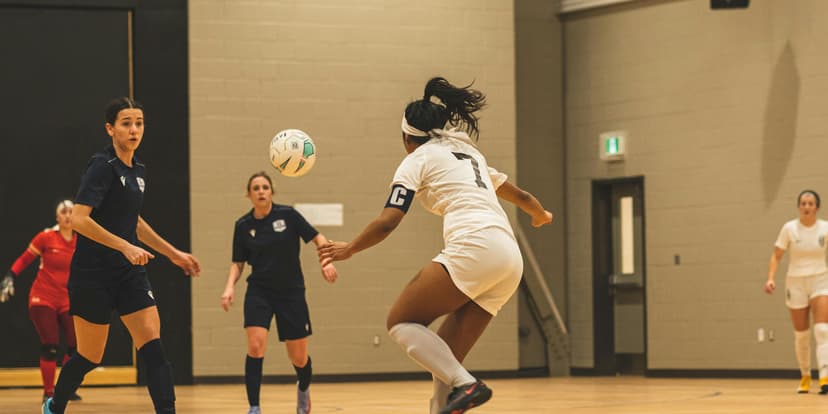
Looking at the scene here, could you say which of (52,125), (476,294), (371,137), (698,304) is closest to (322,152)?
(371,137)

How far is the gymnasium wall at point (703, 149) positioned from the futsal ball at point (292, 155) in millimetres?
7977

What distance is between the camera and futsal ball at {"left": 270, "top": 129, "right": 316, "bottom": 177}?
26.3ft

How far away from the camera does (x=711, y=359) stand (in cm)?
1484

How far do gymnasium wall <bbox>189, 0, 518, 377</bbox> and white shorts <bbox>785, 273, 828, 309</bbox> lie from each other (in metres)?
4.15

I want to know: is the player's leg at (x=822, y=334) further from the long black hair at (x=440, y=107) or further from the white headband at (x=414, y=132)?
the white headband at (x=414, y=132)

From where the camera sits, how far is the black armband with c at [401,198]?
5.55 metres

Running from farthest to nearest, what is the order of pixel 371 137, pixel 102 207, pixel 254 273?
pixel 371 137 < pixel 254 273 < pixel 102 207

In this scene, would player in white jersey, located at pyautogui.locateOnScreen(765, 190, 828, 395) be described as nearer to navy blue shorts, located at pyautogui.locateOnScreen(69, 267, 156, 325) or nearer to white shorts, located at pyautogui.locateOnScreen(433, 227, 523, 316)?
white shorts, located at pyautogui.locateOnScreen(433, 227, 523, 316)

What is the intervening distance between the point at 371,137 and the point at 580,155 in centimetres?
323

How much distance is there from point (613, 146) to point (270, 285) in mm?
7897

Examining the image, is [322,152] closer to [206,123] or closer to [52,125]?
[206,123]

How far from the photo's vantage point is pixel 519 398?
36.8 feet

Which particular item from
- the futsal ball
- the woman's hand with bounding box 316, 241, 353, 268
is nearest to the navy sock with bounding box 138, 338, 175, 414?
the woman's hand with bounding box 316, 241, 353, 268

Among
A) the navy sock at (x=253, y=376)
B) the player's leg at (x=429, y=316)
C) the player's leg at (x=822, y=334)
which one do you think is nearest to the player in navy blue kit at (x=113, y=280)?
the player's leg at (x=429, y=316)
